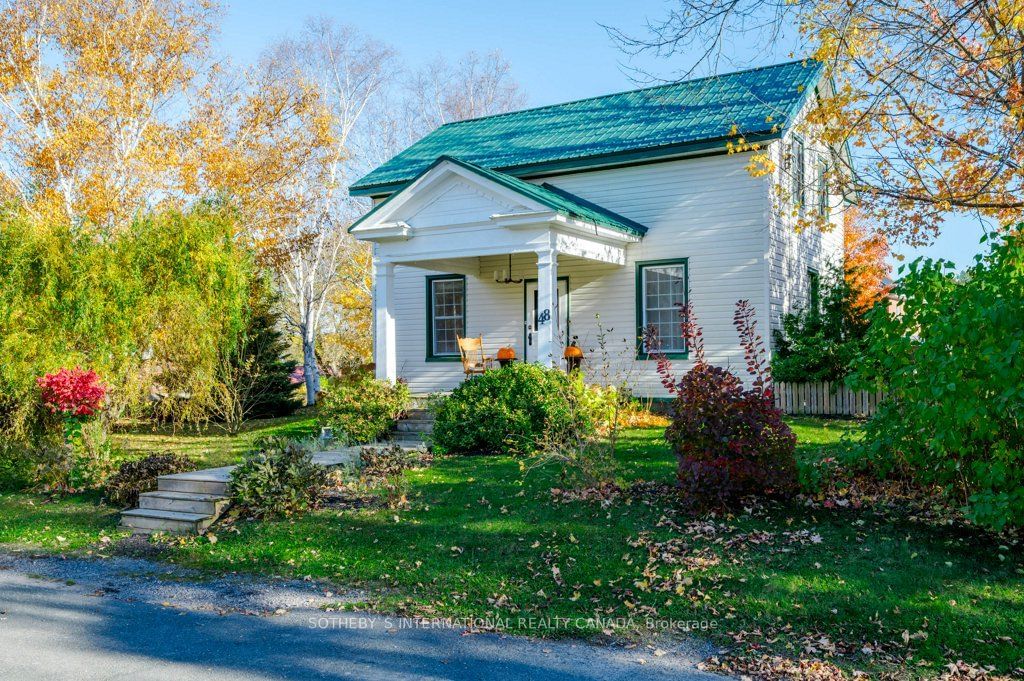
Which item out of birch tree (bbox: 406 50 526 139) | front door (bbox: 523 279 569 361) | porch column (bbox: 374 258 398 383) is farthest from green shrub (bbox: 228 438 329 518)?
birch tree (bbox: 406 50 526 139)

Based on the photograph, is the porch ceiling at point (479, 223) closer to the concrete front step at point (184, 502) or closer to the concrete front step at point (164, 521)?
the concrete front step at point (184, 502)

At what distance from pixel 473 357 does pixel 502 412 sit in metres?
4.81

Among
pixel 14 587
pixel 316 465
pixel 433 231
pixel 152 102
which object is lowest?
pixel 14 587

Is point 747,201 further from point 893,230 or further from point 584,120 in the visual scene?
point 584,120

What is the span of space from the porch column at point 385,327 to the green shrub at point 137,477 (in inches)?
194

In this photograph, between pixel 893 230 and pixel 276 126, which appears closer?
pixel 893 230

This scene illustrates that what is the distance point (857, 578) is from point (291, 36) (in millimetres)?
26620

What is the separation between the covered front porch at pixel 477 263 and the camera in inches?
512

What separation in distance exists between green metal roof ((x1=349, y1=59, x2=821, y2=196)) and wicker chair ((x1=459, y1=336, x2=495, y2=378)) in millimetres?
3531

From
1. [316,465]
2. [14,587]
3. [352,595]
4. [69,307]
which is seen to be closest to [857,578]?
[352,595]

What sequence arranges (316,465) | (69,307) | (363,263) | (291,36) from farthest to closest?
(363,263) < (291,36) < (69,307) < (316,465)

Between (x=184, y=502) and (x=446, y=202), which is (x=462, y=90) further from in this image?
(x=184, y=502)

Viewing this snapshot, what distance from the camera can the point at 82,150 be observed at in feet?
58.5

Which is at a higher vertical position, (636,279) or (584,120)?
(584,120)
